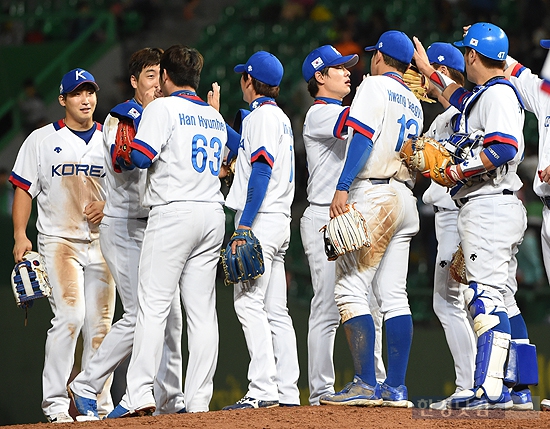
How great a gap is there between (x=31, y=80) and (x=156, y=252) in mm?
9209

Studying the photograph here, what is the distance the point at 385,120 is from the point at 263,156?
31.7 inches

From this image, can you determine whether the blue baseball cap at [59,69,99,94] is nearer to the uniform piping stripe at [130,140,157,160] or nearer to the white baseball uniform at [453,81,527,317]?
the uniform piping stripe at [130,140,157,160]

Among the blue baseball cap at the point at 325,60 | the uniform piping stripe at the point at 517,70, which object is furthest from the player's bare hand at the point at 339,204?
the uniform piping stripe at the point at 517,70

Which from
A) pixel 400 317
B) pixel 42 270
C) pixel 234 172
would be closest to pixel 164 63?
pixel 234 172

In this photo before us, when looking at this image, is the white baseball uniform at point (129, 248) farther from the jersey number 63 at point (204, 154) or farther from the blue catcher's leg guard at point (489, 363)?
the blue catcher's leg guard at point (489, 363)

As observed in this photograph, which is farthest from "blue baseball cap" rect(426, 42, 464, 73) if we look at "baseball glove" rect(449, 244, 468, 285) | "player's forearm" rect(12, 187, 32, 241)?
"player's forearm" rect(12, 187, 32, 241)

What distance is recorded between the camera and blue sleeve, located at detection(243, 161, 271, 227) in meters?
5.71

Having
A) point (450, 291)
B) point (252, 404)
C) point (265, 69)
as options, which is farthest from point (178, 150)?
point (450, 291)

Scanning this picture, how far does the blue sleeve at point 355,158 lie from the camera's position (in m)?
5.34

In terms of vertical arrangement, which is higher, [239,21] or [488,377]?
[239,21]

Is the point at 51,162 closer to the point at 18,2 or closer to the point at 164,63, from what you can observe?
the point at 164,63

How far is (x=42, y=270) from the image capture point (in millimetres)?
6195

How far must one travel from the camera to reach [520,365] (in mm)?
5227

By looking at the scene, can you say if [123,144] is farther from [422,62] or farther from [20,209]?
[422,62]
